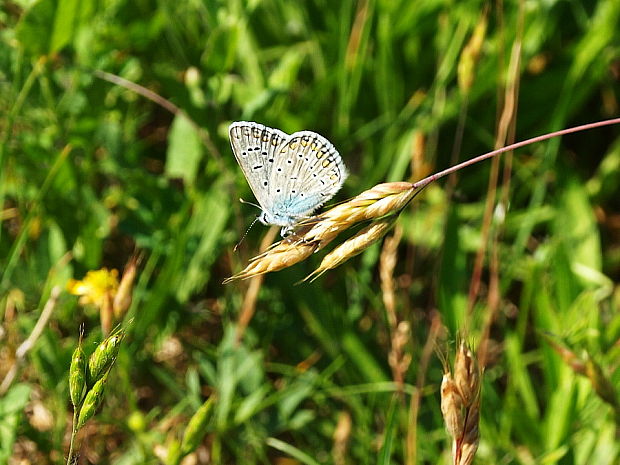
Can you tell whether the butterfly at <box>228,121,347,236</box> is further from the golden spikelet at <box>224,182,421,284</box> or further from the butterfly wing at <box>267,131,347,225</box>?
the golden spikelet at <box>224,182,421,284</box>

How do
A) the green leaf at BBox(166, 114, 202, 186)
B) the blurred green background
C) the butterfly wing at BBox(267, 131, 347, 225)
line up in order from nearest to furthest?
the butterfly wing at BBox(267, 131, 347, 225) < the blurred green background < the green leaf at BBox(166, 114, 202, 186)

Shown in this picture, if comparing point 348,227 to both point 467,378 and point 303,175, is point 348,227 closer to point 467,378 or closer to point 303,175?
point 467,378

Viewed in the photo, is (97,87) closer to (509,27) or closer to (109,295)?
(109,295)

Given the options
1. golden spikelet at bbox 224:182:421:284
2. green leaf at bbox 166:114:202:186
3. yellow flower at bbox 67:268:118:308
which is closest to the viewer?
golden spikelet at bbox 224:182:421:284

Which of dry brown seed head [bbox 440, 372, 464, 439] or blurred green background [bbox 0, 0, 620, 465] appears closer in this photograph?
dry brown seed head [bbox 440, 372, 464, 439]

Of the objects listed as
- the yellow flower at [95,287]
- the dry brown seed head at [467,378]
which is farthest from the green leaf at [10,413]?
the dry brown seed head at [467,378]

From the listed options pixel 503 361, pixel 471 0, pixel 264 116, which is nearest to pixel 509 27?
pixel 471 0

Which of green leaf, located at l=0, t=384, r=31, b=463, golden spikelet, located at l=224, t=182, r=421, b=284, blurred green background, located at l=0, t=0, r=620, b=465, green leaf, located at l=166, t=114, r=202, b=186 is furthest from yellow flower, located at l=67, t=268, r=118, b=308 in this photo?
golden spikelet, located at l=224, t=182, r=421, b=284
